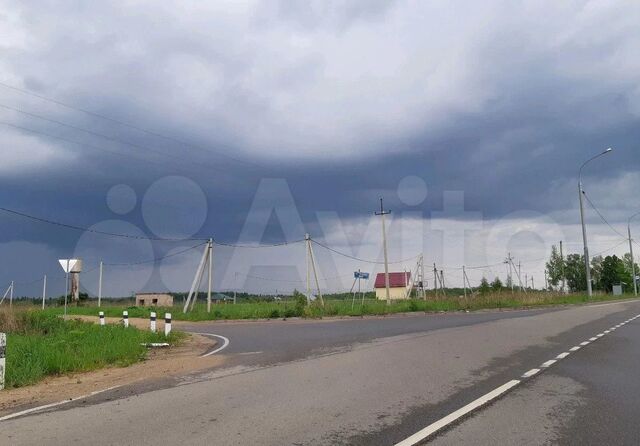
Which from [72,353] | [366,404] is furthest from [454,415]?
[72,353]

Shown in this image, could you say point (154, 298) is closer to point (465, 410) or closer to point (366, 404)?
point (366, 404)

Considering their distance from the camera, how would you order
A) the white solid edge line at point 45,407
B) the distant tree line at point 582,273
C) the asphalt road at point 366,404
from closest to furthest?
the asphalt road at point 366,404 → the white solid edge line at point 45,407 → the distant tree line at point 582,273

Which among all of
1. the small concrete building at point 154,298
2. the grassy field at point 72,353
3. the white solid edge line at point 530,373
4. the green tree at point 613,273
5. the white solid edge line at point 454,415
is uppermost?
the green tree at point 613,273

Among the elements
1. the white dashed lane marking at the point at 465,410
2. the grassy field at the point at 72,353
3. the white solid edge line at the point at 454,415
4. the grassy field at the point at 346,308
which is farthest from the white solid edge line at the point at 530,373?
the grassy field at the point at 346,308

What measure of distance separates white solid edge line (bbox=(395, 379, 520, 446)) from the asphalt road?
3.7 inches

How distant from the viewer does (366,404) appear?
23.2 ft

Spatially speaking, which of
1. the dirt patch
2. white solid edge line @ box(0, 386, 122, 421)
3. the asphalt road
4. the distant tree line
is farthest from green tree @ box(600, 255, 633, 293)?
white solid edge line @ box(0, 386, 122, 421)

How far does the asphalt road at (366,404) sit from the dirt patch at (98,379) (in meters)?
0.73

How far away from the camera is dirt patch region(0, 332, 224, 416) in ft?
26.7

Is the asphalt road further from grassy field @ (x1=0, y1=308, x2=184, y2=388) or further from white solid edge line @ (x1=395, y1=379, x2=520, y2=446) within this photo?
grassy field @ (x1=0, y1=308, x2=184, y2=388)

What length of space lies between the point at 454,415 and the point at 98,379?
684cm

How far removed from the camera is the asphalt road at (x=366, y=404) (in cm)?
569

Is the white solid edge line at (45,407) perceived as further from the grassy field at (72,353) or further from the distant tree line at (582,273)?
the distant tree line at (582,273)

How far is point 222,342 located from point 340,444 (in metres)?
13.0
